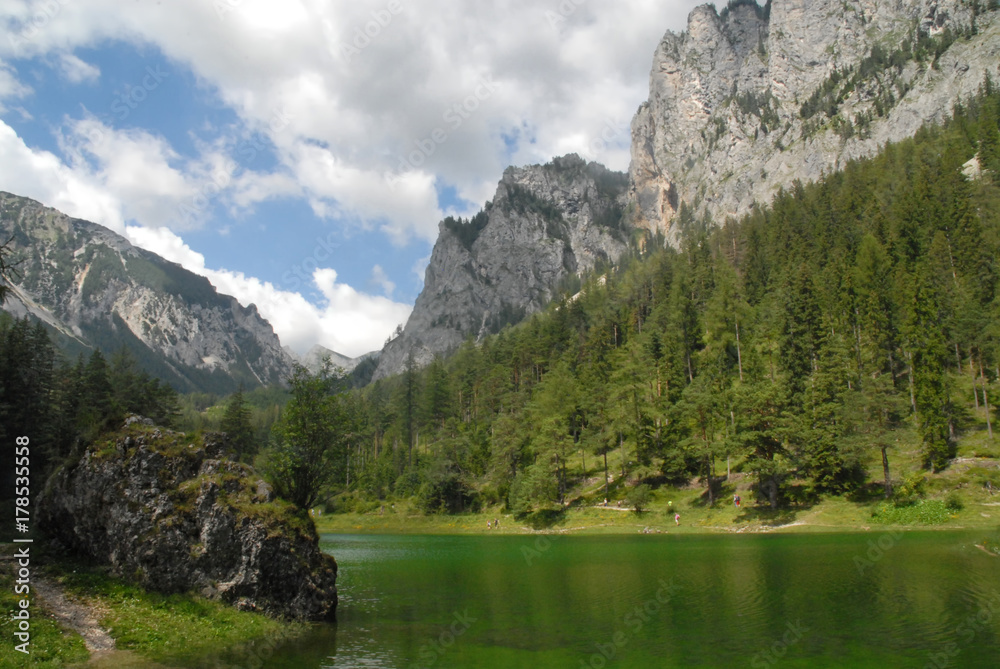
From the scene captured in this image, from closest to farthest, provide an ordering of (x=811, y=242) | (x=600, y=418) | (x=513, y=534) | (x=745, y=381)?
1. (x=513, y=534)
2. (x=745, y=381)
3. (x=600, y=418)
4. (x=811, y=242)

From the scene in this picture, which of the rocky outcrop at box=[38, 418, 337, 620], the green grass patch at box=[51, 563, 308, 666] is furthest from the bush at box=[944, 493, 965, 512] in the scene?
the green grass patch at box=[51, 563, 308, 666]

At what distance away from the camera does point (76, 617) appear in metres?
18.3

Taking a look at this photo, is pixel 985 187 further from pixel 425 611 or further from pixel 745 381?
pixel 425 611

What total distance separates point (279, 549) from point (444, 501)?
7079 centimetres

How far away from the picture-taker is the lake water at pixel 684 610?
1797cm

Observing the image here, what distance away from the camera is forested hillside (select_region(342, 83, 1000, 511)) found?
6134 cm

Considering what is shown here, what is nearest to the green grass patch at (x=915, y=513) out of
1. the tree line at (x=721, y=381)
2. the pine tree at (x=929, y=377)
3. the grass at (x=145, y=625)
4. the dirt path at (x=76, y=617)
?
the tree line at (x=721, y=381)

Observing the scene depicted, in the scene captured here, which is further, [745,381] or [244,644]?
[745,381]

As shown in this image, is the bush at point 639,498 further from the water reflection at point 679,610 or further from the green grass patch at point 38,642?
the green grass patch at point 38,642

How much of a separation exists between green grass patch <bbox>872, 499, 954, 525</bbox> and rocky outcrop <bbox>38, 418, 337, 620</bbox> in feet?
169

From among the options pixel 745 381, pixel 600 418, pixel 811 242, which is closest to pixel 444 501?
pixel 600 418

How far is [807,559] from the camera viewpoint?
Answer: 3678 centimetres

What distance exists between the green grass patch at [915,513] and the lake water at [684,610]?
5.40m

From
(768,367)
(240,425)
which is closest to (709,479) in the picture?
(768,367)
